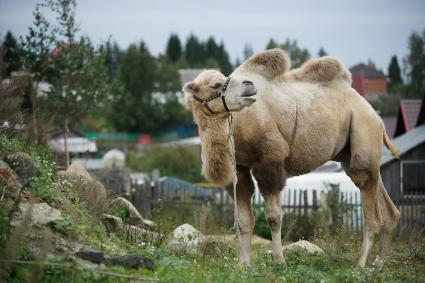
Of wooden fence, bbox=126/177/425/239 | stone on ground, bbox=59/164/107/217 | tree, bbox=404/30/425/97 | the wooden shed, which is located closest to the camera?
stone on ground, bbox=59/164/107/217

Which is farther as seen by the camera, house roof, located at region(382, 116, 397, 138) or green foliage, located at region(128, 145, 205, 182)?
green foliage, located at region(128, 145, 205, 182)

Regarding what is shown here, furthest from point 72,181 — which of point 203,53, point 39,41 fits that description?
point 203,53

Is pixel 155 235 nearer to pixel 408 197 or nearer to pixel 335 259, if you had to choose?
pixel 335 259

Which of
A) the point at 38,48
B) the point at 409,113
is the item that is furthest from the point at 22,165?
the point at 409,113

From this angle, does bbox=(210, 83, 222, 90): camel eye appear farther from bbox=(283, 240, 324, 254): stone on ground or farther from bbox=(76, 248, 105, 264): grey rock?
bbox=(283, 240, 324, 254): stone on ground

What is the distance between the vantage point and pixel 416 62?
62156 mm

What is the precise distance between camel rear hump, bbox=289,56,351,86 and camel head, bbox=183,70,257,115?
1.75 m

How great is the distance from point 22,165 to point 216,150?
234 centimetres

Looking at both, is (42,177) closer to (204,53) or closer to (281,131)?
(281,131)

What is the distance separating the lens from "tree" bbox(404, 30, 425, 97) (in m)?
61.1

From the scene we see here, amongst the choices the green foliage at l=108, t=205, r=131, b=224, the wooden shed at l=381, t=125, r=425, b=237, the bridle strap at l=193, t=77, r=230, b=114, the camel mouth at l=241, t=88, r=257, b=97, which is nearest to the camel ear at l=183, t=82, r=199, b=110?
the bridle strap at l=193, t=77, r=230, b=114

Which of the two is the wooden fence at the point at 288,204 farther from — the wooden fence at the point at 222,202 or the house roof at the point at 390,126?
the house roof at the point at 390,126

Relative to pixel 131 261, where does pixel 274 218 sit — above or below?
above

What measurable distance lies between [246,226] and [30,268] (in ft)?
10.6
